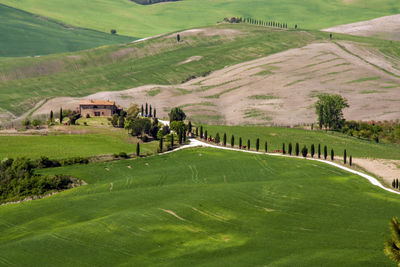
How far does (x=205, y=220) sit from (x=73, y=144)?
5883cm

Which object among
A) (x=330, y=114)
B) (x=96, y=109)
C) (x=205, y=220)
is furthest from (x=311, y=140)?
(x=205, y=220)

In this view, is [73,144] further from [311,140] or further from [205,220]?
[205,220]

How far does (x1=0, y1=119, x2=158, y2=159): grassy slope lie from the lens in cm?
11244

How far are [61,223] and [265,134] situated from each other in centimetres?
8275

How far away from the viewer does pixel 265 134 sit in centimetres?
14625

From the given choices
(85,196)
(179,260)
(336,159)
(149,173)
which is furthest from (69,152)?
(179,260)

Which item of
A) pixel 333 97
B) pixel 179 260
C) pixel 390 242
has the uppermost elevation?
pixel 333 97

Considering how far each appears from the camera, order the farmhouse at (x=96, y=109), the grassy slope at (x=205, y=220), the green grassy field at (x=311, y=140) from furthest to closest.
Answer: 1. the farmhouse at (x=96, y=109)
2. the green grassy field at (x=311, y=140)
3. the grassy slope at (x=205, y=220)

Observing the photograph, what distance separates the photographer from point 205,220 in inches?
2803

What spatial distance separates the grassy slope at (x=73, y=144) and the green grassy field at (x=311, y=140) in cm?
2415

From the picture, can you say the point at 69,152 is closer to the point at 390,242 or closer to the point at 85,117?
the point at 85,117

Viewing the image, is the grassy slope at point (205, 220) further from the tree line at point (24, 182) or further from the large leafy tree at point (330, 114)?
the large leafy tree at point (330, 114)

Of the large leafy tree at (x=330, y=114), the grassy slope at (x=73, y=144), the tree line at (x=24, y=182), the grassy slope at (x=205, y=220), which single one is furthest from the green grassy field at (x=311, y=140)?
the tree line at (x=24, y=182)

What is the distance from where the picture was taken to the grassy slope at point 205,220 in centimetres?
5828
